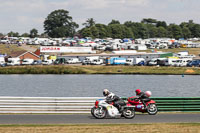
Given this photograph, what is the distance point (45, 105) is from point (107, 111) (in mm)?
4654

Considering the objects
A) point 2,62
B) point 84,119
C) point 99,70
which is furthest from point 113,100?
point 2,62

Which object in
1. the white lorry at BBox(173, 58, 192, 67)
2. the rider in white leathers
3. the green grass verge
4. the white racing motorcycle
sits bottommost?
the green grass verge

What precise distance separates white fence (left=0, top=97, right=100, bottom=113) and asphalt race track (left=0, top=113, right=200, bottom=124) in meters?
0.94

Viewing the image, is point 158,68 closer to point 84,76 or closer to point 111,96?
point 84,76

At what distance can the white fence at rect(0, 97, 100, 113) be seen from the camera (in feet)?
90.6

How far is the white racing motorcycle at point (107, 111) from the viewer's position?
25.0 metres

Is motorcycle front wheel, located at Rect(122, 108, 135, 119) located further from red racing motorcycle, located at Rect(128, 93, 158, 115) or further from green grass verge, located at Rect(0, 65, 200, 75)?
green grass verge, located at Rect(0, 65, 200, 75)

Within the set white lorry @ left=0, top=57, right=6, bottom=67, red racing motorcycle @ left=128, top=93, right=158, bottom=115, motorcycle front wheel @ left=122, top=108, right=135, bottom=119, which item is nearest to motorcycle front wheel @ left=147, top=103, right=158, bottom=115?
red racing motorcycle @ left=128, top=93, right=158, bottom=115

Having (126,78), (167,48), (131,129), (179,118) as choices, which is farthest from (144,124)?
(167,48)

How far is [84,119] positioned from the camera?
25.0m

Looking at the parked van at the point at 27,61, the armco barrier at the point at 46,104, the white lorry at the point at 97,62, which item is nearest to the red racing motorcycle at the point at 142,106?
the armco barrier at the point at 46,104

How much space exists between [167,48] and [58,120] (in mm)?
144640

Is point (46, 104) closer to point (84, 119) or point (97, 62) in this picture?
point (84, 119)

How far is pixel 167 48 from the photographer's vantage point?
16638 centimetres
